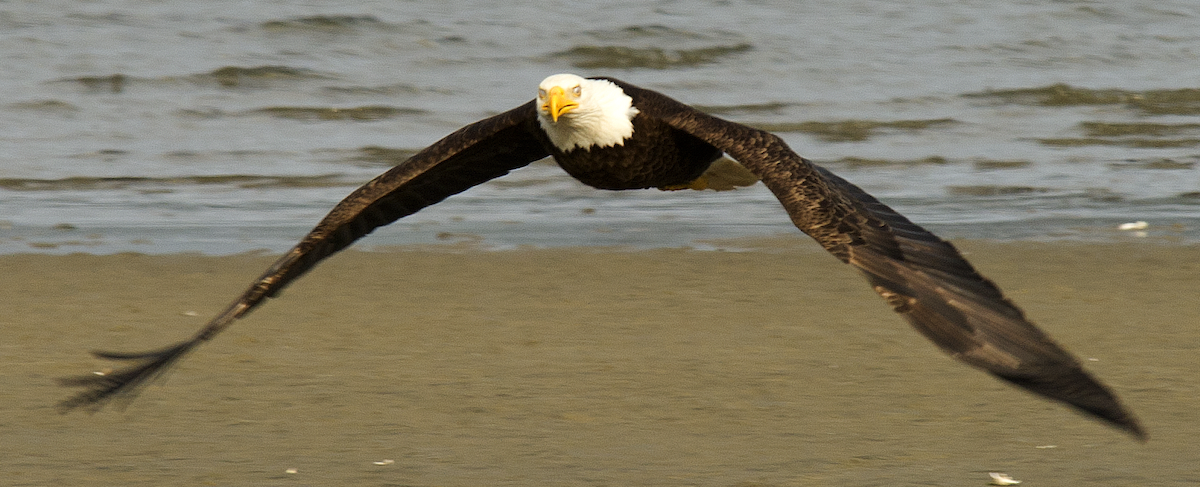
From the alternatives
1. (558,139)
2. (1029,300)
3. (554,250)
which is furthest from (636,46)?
(558,139)

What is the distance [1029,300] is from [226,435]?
3.68 meters

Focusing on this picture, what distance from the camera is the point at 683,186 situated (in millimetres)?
6434

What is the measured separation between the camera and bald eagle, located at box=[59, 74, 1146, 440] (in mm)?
4395

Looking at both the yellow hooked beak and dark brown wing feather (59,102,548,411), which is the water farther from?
the yellow hooked beak

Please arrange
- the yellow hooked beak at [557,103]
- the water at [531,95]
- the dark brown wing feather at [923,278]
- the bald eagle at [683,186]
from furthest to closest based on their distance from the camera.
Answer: the water at [531,95] → the yellow hooked beak at [557,103] → the bald eagle at [683,186] → the dark brown wing feather at [923,278]

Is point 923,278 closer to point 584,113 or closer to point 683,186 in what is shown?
point 584,113

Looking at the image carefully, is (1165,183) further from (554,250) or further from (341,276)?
(341,276)

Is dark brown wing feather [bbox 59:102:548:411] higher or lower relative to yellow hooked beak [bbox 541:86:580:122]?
lower

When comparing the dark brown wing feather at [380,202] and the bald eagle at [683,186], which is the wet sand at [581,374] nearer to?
the dark brown wing feather at [380,202]

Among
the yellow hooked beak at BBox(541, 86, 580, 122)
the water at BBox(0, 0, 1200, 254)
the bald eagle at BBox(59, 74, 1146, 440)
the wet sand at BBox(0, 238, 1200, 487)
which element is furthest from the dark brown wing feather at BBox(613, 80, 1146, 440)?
the water at BBox(0, 0, 1200, 254)

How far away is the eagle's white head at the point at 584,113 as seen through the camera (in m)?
5.77

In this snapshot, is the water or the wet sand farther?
the water

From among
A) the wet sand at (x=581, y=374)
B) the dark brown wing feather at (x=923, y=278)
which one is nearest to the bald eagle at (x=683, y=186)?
the dark brown wing feather at (x=923, y=278)

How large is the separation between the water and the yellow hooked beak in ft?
10.2
